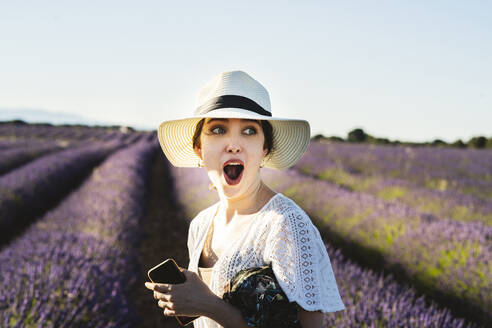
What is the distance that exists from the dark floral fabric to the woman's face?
9.7 inches

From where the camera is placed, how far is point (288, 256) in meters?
0.85

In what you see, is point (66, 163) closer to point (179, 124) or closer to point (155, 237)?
point (155, 237)

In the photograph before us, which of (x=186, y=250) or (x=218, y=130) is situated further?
(x=186, y=250)

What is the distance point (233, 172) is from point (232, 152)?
59mm

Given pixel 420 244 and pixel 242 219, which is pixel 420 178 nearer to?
pixel 420 244

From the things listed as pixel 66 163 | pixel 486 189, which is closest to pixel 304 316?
pixel 486 189

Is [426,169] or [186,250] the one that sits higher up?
[426,169]

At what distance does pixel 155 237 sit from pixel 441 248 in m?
3.79

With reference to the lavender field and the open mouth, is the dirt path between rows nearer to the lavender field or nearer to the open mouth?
the lavender field

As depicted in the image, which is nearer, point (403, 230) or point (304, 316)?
point (304, 316)

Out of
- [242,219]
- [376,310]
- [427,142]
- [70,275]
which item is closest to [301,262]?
[242,219]

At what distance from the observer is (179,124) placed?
1.11 m

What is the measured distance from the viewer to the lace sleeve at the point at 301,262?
0.81 m

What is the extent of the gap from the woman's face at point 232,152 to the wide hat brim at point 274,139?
0.04 meters
